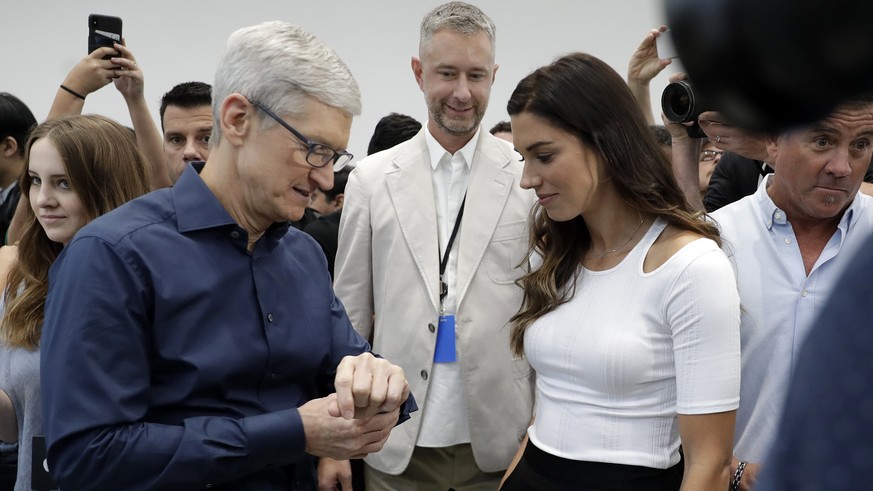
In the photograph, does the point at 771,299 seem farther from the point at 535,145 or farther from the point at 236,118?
the point at 236,118

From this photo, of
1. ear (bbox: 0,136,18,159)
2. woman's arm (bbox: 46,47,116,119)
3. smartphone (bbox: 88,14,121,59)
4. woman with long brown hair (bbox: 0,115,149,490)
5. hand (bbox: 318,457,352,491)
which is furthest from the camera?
ear (bbox: 0,136,18,159)

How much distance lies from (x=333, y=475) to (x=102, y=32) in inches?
61.3

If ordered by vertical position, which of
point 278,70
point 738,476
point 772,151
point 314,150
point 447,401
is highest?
point 278,70

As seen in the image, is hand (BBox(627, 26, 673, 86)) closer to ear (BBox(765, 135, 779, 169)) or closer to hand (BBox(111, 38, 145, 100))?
ear (BBox(765, 135, 779, 169))

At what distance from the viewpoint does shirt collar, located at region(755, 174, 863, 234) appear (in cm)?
178

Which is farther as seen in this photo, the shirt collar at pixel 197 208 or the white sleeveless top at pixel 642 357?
the white sleeveless top at pixel 642 357

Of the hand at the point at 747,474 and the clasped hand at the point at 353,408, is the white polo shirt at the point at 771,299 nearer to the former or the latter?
the hand at the point at 747,474

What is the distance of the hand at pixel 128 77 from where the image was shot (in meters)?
2.74

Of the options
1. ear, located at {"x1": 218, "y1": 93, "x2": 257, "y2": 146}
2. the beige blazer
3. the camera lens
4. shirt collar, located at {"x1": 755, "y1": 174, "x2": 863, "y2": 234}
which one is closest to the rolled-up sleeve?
ear, located at {"x1": 218, "y1": 93, "x2": 257, "y2": 146}

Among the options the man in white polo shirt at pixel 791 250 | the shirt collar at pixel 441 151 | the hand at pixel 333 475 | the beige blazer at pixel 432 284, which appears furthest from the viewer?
A: the shirt collar at pixel 441 151

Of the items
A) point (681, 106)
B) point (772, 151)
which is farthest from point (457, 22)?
point (772, 151)

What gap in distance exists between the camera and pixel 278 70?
135 cm

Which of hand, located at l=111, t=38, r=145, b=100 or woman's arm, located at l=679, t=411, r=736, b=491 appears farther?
hand, located at l=111, t=38, r=145, b=100

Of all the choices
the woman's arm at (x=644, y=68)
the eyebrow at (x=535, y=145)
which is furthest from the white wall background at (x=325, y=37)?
the eyebrow at (x=535, y=145)
